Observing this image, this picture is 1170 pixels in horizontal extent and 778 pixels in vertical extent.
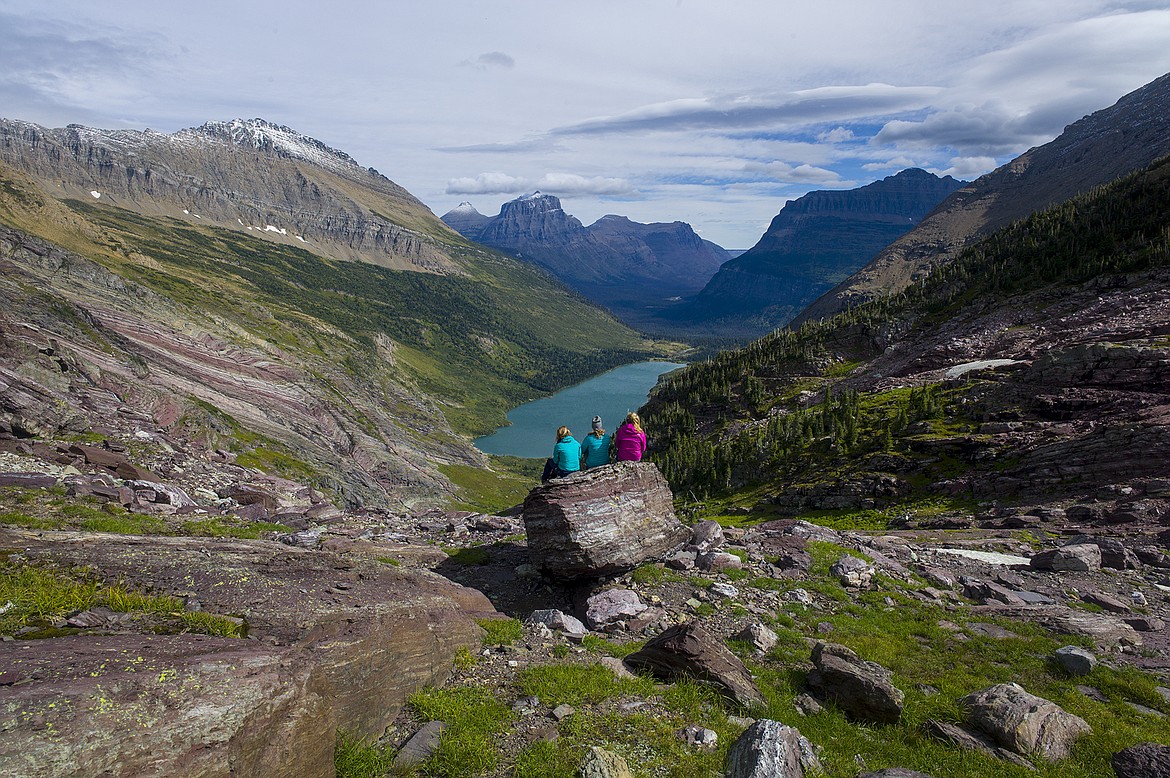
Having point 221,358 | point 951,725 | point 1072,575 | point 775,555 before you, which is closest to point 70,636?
point 951,725

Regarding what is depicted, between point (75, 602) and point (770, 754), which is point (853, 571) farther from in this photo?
point (75, 602)

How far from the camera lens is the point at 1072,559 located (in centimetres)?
1977

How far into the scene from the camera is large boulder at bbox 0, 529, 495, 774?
20.1 feet

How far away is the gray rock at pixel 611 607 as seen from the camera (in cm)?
1445

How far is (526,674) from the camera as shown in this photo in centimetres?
1110

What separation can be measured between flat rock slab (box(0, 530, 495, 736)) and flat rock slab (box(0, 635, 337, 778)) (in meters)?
0.74

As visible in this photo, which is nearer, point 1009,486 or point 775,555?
point 775,555

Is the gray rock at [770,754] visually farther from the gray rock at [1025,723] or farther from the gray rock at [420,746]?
the gray rock at [420,746]

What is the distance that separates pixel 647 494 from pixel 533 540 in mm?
4257

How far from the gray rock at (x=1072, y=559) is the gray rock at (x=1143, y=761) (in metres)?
13.8

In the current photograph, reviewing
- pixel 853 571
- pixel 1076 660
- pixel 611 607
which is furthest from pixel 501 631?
pixel 1076 660

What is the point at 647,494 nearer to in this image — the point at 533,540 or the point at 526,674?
the point at 533,540

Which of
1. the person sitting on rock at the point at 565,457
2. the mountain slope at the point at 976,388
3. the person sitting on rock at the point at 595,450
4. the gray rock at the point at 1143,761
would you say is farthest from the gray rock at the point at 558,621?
the mountain slope at the point at 976,388

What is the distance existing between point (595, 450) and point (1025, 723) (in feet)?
40.4
